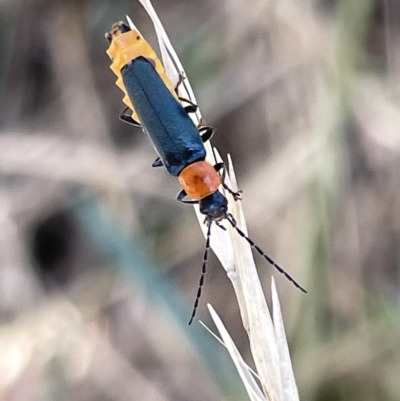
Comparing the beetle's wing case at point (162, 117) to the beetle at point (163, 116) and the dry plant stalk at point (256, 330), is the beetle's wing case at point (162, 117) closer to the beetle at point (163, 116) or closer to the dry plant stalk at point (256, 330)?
the beetle at point (163, 116)

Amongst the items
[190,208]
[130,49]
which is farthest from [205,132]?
[190,208]

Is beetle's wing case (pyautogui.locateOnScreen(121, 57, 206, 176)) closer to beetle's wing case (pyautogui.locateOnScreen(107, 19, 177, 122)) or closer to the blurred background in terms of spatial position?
beetle's wing case (pyautogui.locateOnScreen(107, 19, 177, 122))

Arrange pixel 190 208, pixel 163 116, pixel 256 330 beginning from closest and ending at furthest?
pixel 256 330 < pixel 163 116 < pixel 190 208

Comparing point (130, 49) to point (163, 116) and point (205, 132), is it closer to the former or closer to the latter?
point (163, 116)

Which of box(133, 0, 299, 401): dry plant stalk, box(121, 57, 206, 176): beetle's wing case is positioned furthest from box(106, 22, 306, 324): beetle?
box(133, 0, 299, 401): dry plant stalk

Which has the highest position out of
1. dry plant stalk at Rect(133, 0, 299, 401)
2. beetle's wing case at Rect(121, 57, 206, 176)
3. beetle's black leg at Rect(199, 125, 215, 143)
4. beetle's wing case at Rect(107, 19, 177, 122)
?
beetle's wing case at Rect(107, 19, 177, 122)

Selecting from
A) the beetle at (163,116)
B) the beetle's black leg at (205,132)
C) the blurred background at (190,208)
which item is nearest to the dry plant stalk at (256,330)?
the beetle's black leg at (205,132)

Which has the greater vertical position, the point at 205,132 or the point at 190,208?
the point at 190,208
